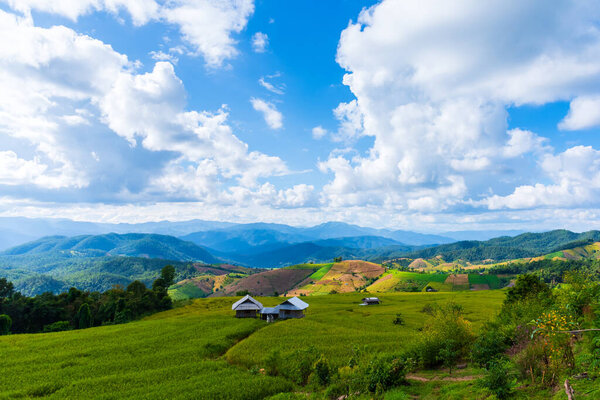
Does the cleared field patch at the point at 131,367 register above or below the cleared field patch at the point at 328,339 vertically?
above

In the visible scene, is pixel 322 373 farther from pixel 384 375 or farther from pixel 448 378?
pixel 448 378

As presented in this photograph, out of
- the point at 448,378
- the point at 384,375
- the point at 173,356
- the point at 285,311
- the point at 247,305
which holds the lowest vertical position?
the point at 285,311

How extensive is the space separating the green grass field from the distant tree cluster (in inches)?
1063

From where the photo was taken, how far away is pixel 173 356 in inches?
1551

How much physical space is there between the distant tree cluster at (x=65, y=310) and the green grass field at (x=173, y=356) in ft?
88.6

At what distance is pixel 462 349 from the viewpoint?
105 feet

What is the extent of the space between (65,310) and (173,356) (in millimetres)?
67263

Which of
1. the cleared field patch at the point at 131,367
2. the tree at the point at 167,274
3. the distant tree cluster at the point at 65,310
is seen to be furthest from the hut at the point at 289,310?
the tree at the point at 167,274

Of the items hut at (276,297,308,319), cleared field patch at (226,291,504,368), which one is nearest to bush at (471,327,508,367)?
cleared field patch at (226,291,504,368)

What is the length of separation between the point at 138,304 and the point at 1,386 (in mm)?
68408

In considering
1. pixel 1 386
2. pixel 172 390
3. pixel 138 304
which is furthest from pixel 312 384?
pixel 138 304

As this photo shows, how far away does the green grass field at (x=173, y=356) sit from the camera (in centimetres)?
2942

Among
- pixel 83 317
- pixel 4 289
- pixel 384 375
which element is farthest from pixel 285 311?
pixel 4 289

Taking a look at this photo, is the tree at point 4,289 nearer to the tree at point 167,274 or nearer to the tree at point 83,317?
the tree at point 83,317
